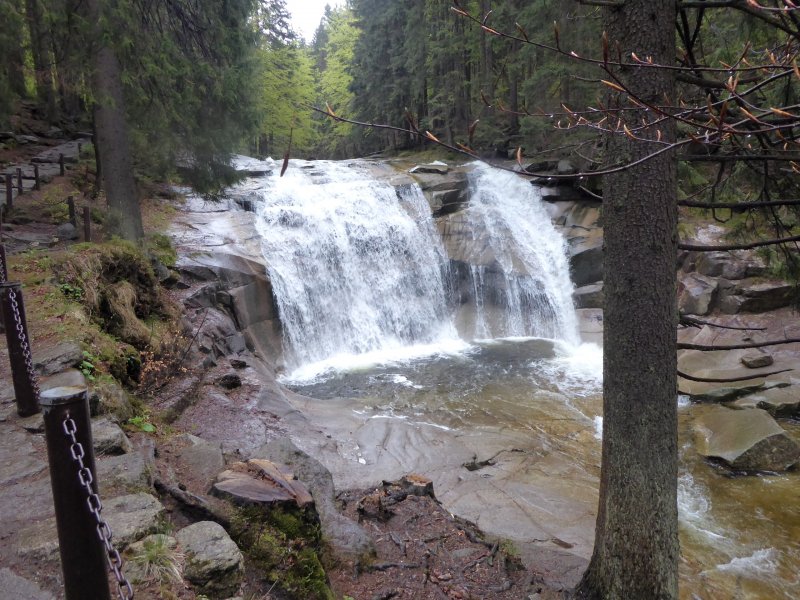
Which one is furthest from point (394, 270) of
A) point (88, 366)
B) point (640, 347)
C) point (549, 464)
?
point (640, 347)

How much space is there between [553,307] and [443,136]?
13011 millimetres

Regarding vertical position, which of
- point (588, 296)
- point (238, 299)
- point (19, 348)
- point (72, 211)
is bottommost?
point (588, 296)

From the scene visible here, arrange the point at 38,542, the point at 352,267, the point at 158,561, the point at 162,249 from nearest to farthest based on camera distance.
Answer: the point at 158,561, the point at 38,542, the point at 162,249, the point at 352,267

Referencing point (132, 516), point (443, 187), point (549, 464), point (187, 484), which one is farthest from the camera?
point (443, 187)

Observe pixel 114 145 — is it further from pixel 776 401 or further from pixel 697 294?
pixel 697 294

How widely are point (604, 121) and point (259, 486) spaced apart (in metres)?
3.85

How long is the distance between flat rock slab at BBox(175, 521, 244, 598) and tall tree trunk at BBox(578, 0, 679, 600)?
2.84 metres

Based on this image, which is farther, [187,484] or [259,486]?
[187,484]

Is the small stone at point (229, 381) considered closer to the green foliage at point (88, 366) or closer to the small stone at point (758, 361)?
the green foliage at point (88, 366)

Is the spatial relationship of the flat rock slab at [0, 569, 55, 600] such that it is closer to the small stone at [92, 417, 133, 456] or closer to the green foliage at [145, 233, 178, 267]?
the small stone at [92, 417, 133, 456]

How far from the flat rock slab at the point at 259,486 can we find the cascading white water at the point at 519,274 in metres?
11.8

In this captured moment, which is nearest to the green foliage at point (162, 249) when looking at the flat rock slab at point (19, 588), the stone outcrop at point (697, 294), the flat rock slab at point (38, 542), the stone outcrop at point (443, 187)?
the flat rock slab at point (38, 542)

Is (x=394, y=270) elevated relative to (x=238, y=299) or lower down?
elevated

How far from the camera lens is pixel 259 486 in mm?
3959
